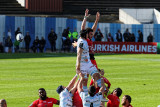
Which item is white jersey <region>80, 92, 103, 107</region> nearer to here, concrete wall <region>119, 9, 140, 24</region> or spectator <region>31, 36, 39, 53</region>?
spectator <region>31, 36, 39, 53</region>

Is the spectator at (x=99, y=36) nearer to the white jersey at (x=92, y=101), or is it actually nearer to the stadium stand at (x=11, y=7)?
the stadium stand at (x=11, y=7)

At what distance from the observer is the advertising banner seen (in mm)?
47281

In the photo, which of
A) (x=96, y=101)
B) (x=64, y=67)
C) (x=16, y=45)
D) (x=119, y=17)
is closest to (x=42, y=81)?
(x=64, y=67)

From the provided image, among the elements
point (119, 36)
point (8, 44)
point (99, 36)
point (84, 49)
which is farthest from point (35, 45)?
point (84, 49)

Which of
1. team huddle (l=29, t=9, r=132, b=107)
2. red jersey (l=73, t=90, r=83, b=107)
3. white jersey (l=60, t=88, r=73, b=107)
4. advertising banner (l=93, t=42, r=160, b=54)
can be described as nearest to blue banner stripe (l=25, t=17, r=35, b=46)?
advertising banner (l=93, t=42, r=160, b=54)

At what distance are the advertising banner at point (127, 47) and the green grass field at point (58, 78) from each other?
37.4 feet

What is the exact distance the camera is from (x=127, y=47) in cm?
4778

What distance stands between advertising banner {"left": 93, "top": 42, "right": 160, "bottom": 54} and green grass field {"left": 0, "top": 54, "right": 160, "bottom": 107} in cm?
1139

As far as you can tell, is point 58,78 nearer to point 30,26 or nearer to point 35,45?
point 35,45

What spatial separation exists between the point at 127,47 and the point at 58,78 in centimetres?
2257

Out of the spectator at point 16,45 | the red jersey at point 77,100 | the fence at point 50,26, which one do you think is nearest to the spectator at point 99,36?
the fence at point 50,26

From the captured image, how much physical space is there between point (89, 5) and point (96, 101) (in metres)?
47.8

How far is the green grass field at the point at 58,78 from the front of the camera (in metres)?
19.6

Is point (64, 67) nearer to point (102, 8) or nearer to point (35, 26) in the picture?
point (35, 26)
